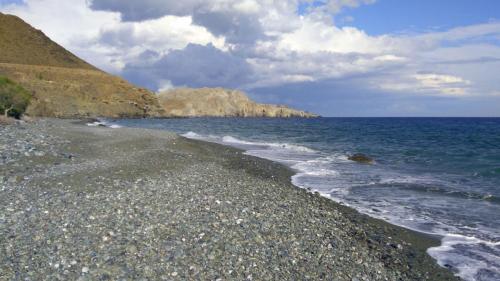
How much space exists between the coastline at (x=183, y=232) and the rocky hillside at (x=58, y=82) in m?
94.9

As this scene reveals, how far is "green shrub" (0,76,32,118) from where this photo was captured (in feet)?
160

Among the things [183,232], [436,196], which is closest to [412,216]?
[436,196]

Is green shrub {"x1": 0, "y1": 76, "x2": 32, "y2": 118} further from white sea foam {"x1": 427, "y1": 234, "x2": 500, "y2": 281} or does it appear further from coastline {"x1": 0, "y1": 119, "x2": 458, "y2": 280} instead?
Result: white sea foam {"x1": 427, "y1": 234, "x2": 500, "y2": 281}

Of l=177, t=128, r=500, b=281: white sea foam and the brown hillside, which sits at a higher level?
the brown hillside

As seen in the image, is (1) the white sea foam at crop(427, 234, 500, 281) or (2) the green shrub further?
(2) the green shrub

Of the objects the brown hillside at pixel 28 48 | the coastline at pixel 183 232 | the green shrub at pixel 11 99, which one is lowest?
the coastline at pixel 183 232

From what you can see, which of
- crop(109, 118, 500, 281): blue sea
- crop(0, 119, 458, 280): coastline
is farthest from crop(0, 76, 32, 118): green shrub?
crop(109, 118, 500, 281): blue sea

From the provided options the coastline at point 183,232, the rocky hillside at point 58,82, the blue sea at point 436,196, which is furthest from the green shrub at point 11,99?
the rocky hillside at point 58,82

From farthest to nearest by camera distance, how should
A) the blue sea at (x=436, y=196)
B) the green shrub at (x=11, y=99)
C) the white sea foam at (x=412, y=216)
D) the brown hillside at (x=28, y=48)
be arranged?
the brown hillside at (x=28, y=48), the green shrub at (x=11, y=99), the blue sea at (x=436, y=196), the white sea foam at (x=412, y=216)

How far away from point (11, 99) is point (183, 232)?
48.8m

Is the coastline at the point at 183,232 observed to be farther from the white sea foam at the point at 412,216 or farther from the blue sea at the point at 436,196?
the blue sea at the point at 436,196

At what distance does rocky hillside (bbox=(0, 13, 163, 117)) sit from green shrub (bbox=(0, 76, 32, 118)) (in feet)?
162

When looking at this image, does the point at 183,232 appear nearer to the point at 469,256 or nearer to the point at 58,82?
the point at 469,256

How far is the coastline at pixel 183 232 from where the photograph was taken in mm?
8578
